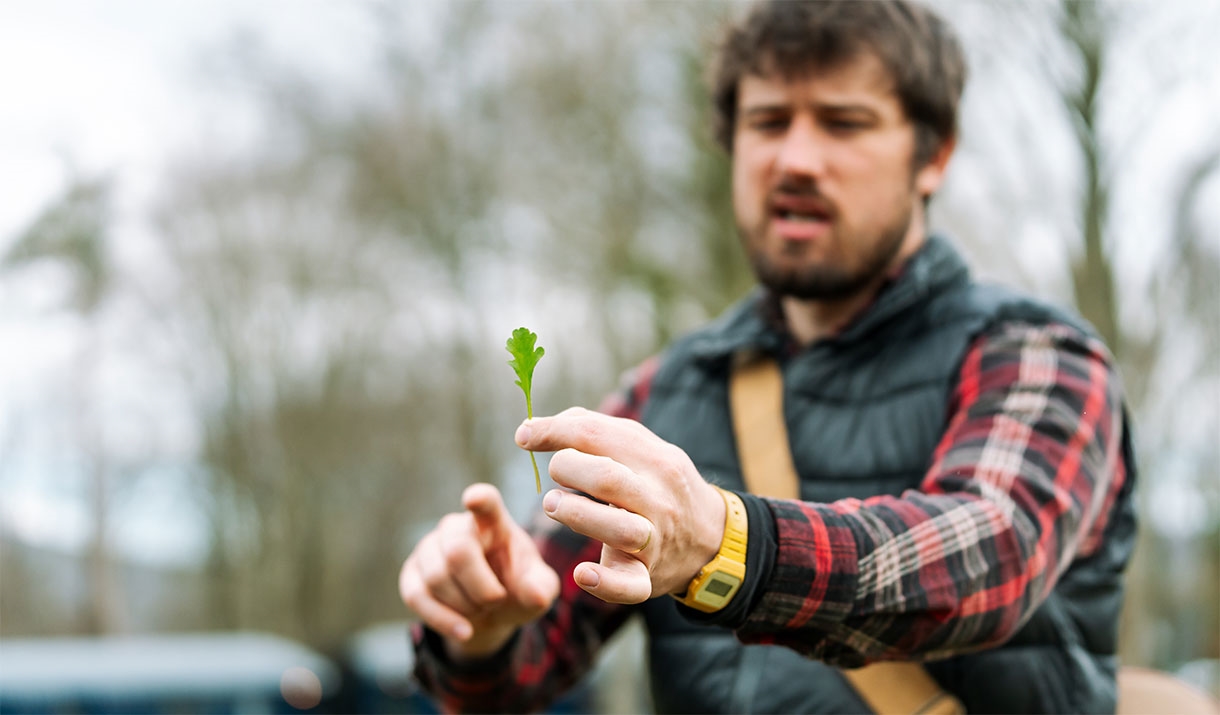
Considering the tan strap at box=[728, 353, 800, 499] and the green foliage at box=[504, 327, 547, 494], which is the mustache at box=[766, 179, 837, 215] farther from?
the green foliage at box=[504, 327, 547, 494]

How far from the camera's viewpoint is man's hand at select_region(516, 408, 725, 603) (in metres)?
1.26

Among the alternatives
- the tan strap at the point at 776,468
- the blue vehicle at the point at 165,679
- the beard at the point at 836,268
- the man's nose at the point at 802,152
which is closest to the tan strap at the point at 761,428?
the tan strap at the point at 776,468

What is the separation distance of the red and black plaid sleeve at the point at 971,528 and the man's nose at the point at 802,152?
1.62 feet

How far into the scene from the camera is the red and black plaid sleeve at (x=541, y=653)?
2414 millimetres

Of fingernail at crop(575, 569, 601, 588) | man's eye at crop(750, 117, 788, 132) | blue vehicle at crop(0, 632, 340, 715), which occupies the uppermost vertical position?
man's eye at crop(750, 117, 788, 132)

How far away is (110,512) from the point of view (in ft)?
61.0

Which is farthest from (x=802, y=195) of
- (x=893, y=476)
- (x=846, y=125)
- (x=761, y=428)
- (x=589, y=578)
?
(x=589, y=578)

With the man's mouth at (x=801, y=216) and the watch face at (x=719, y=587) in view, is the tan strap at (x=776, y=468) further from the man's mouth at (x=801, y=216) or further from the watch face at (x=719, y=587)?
the watch face at (x=719, y=587)

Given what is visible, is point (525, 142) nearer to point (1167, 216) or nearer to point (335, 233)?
point (335, 233)

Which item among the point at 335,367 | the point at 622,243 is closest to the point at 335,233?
the point at 335,367

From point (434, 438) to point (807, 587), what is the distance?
72.4 feet

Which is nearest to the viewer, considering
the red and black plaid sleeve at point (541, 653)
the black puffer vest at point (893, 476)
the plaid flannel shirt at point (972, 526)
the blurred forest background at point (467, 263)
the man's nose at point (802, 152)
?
the plaid flannel shirt at point (972, 526)

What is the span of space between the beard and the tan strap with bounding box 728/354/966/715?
21 cm

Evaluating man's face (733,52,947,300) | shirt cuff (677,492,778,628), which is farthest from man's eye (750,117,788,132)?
shirt cuff (677,492,778,628)
